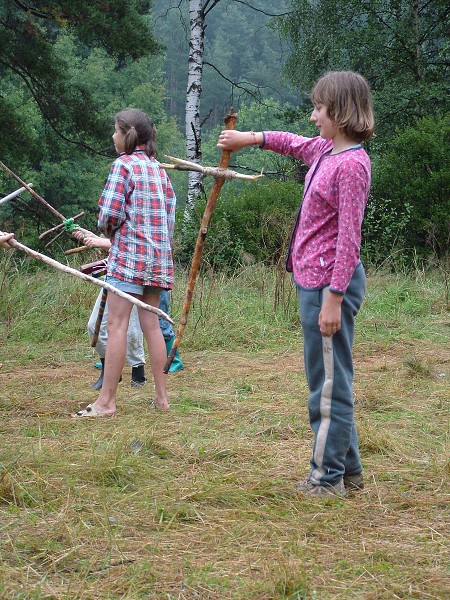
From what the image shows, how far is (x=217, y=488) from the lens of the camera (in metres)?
3.78

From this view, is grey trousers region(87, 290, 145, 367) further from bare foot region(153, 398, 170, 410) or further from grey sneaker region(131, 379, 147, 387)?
bare foot region(153, 398, 170, 410)

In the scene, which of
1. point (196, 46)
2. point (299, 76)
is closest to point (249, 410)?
point (196, 46)

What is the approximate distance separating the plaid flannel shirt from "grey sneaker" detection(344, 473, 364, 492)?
1844 millimetres

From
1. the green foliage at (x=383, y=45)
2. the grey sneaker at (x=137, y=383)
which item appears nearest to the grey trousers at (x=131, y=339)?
the grey sneaker at (x=137, y=383)

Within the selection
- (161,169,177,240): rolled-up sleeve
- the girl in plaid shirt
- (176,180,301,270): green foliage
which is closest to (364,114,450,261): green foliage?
(176,180,301,270): green foliage

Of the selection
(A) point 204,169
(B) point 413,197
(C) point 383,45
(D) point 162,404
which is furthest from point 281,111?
(A) point 204,169

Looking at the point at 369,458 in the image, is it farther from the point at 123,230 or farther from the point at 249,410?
the point at 123,230

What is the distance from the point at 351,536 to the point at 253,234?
9243 mm

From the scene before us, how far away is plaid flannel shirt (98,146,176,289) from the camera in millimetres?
5062

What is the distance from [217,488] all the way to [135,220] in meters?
1.92

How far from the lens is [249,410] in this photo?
18.2 feet

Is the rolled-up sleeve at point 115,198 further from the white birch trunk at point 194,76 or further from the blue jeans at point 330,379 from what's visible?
the white birch trunk at point 194,76

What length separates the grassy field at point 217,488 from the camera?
2.91 meters

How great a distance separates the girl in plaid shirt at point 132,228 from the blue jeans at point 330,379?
66.0 inches
